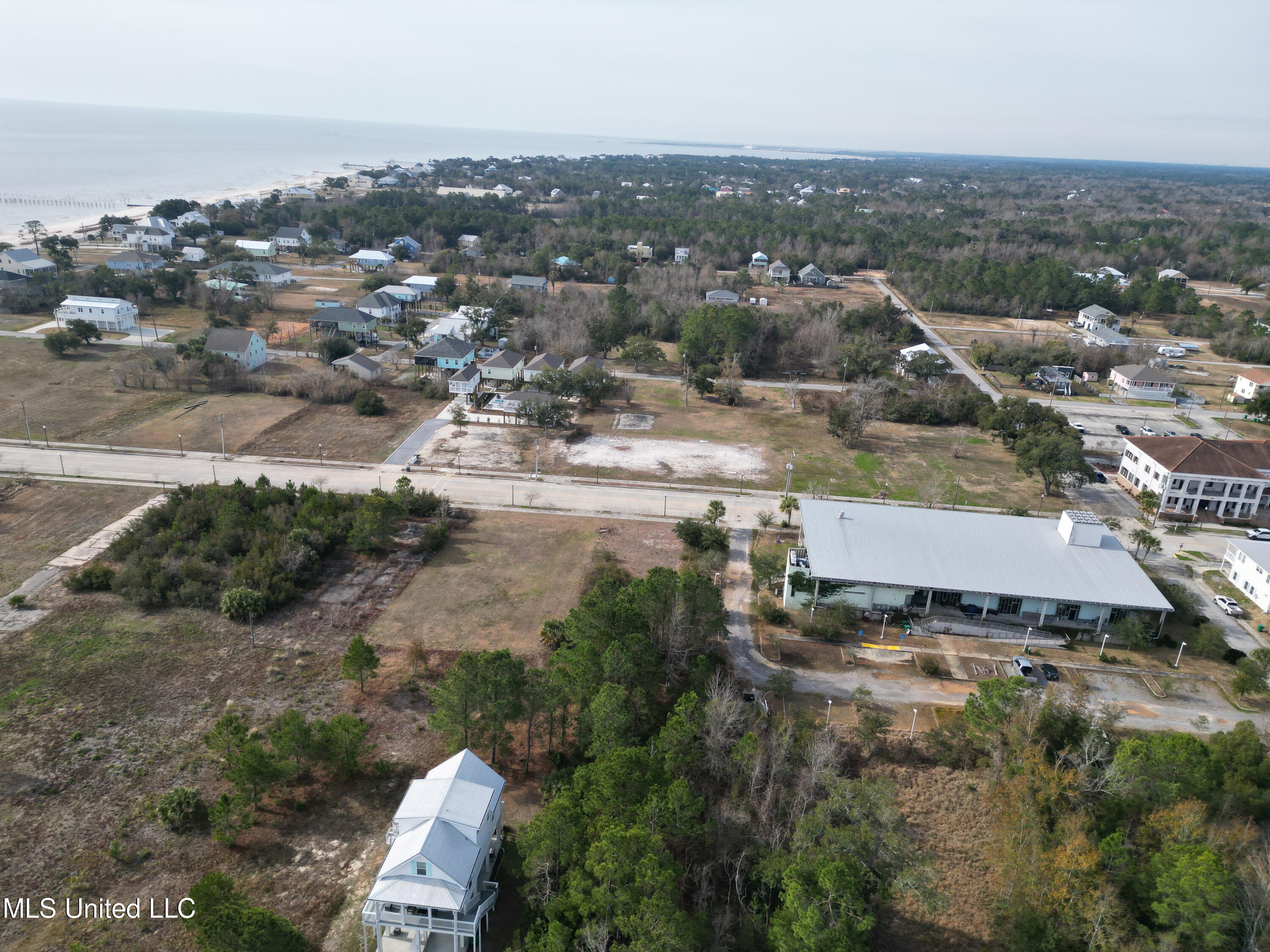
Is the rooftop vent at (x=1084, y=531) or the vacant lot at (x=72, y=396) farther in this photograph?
the vacant lot at (x=72, y=396)

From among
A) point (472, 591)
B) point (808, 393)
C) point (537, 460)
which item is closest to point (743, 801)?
point (472, 591)

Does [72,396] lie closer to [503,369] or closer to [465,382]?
[465,382]

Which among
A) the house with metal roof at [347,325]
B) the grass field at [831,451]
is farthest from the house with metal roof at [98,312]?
the grass field at [831,451]

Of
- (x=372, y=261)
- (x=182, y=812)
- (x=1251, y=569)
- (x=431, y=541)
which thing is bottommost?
(x=182, y=812)

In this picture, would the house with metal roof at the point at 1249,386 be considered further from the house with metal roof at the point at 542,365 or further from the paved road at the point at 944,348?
the house with metal roof at the point at 542,365

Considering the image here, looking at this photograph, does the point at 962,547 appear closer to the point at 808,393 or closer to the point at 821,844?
the point at 821,844

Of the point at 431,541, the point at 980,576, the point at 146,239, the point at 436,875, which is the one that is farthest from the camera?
the point at 146,239

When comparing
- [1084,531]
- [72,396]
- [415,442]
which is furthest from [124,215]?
[1084,531]
